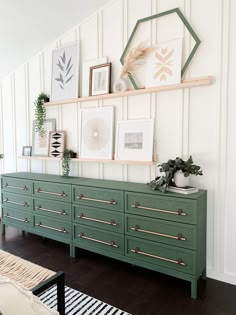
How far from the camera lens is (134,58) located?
103 inches

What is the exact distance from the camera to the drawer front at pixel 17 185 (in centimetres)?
319

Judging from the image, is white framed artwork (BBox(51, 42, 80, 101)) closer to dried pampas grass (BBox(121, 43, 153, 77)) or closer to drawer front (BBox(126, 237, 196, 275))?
dried pampas grass (BBox(121, 43, 153, 77))

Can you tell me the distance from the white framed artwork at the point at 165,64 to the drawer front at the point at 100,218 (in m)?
1.35

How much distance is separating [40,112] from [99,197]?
1606mm

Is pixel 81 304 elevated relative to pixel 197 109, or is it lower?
lower

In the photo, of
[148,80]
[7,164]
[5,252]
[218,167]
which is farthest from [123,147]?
[7,164]

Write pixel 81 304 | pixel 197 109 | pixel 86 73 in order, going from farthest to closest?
1. pixel 86 73
2. pixel 197 109
3. pixel 81 304

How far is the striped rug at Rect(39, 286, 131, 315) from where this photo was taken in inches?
75.1

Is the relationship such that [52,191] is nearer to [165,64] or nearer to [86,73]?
[86,73]

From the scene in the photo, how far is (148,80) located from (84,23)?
3.87 feet

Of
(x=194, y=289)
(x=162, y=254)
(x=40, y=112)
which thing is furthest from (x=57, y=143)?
(x=194, y=289)

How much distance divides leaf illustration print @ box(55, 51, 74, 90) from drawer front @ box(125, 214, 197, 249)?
6.16ft

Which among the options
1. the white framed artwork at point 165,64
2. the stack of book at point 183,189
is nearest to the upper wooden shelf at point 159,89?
the white framed artwork at point 165,64

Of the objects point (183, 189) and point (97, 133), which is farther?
point (97, 133)
